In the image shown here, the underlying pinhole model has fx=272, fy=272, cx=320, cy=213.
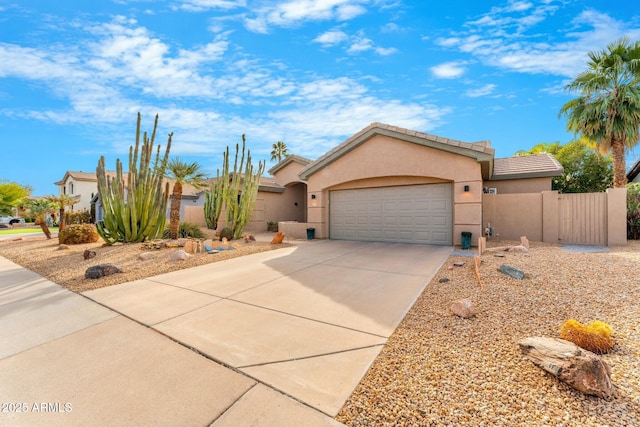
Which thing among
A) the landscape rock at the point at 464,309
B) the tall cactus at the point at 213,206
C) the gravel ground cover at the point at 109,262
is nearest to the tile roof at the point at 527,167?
the gravel ground cover at the point at 109,262

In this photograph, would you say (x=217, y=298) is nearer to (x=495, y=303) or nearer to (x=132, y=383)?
(x=132, y=383)

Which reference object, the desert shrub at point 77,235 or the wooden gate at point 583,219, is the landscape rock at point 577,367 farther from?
the desert shrub at point 77,235

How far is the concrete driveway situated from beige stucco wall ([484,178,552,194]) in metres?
9.33

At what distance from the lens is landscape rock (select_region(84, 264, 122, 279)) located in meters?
5.93

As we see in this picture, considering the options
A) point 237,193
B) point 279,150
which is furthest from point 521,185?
point 279,150

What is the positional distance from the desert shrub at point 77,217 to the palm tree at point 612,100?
37788 millimetres

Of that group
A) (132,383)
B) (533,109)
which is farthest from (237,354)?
(533,109)

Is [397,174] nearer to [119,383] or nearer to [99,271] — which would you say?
[99,271]

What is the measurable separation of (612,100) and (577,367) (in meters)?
14.7

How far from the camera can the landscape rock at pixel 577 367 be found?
214 cm

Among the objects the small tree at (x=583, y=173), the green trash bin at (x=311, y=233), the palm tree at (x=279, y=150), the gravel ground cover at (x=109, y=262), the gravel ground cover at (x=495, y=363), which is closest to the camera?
the gravel ground cover at (x=495, y=363)

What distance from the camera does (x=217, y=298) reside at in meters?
4.67

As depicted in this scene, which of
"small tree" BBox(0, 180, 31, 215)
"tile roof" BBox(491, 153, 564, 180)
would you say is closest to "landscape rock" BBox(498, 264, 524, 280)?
"tile roof" BBox(491, 153, 564, 180)

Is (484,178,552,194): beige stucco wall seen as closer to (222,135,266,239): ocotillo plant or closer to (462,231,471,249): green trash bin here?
(462,231,471,249): green trash bin
